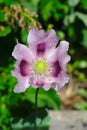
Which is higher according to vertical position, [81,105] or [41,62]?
[41,62]

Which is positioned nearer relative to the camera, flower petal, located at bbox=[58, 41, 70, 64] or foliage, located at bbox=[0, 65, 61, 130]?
flower petal, located at bbox=[58, 41, 70, 64]

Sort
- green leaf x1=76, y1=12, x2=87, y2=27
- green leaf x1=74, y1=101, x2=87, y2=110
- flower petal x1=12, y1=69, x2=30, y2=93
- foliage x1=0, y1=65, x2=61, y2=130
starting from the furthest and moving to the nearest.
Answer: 1. green leaf x1=76, y1=12, x2=87, y2=27
2. green leaf x1=74, y1=101, x2=87, y2=110
3. foliage x1=0, y1=65, x2=61, y2=130
4. flower petal x1=12, y1=69, x2=30, y2=93

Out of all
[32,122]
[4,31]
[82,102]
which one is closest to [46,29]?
[82,102]

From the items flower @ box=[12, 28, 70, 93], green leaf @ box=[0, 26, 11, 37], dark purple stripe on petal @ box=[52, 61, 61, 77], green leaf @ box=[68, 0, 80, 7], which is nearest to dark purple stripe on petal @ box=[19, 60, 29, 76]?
flower @ box=[12, 28, 70, 93]

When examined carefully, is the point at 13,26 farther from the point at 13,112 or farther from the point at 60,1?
the point at 60,1

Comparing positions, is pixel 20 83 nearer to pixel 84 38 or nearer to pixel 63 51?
pixel 63 51

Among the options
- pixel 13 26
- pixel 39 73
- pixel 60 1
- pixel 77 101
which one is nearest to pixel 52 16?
pixel 60 1

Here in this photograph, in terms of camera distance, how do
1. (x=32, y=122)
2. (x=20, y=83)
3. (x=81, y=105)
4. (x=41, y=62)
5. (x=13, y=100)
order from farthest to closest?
(x=81, y=105)
(x=13, y=100)
(x=32, y=122)
(x=41, y=62)
(x=20, y=83)

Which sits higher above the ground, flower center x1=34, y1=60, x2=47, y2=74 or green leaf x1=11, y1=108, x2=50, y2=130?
flower center x1=34, y1=60, x2=47, y2=74

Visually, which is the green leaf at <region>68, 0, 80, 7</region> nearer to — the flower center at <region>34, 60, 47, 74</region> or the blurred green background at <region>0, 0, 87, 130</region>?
the blurred green background at <region>0, 0, 87, 130</region>
